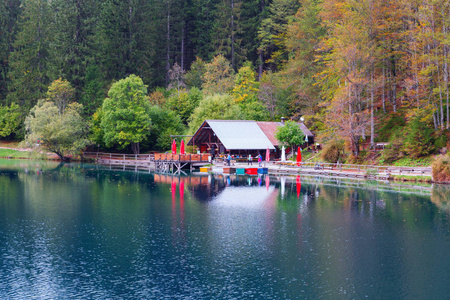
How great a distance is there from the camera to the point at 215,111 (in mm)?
68812

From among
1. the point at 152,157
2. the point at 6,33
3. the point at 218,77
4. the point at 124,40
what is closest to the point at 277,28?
the point at 218,77

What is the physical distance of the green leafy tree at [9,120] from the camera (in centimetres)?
8338

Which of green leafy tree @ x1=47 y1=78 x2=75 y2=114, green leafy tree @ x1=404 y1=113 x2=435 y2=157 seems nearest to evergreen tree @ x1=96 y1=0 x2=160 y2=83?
Answer: green leafy tree @ x1=47 y1=78 x2=75 y2=114

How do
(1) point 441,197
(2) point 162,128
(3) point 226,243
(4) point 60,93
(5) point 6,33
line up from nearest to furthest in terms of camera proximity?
(3) point 226,243
(1) point 441,197
(2) point 162,128
(4) point 60,93
(5) point 6,33

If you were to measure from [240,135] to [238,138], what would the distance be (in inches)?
34.6

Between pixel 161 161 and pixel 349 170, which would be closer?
pixel 349 170

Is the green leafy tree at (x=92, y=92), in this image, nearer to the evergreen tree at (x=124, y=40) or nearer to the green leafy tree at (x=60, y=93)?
the green leafy tree at (x=60, y=93)

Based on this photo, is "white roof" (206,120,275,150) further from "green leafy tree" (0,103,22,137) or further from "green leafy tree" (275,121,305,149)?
"green leafy tree" (0,103,22,137)

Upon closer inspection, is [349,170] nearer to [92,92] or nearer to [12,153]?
[92,92]

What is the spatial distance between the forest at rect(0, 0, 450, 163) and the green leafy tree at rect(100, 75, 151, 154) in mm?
603

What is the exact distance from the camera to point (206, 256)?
21.3 metres

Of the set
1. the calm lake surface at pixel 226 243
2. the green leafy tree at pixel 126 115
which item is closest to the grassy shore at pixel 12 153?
the green leafy tree at pixel 126 115

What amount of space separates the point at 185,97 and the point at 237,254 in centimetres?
5776

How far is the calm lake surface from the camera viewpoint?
17547 mm
